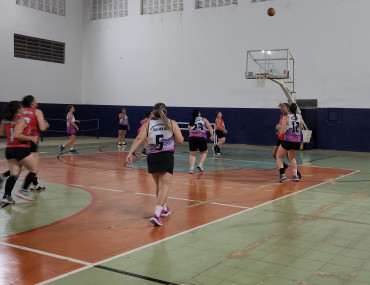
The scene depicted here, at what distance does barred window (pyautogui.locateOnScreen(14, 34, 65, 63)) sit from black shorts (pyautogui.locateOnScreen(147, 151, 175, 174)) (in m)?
20.7

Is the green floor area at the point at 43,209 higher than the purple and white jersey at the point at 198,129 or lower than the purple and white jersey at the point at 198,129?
lower

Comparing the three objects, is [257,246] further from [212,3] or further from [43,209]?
[212,3]

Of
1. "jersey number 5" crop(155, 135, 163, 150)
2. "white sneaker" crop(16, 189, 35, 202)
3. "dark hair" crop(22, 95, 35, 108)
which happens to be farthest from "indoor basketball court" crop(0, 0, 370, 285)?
Answer: "dark hair" crop(22, 95, 35, 108)

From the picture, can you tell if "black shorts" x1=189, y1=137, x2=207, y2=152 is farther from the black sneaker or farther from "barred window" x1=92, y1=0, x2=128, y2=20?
"barred window" x1=92, y1=0, x2=128, y2=20

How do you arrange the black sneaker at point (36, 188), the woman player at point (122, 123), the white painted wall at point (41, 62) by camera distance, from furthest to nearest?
the white painted wall at point (41, 62), the woman player at point (122, 123), the black sneaker at point (36, 188)

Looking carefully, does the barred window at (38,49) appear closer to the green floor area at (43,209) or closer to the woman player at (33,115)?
the green floor area at (43,209)

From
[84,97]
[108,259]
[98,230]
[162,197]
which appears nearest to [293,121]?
[162,197]

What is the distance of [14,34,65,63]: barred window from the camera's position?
1002 inches

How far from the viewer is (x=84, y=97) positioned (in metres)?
30.3

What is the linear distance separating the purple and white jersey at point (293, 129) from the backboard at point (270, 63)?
1001cm

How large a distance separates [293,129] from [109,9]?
21.0m

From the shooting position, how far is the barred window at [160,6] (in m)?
26.4

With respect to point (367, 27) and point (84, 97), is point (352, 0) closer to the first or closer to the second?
point (367, 27)

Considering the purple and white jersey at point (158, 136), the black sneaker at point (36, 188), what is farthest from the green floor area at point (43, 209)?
the purple and white jersey at point (158, 136)
